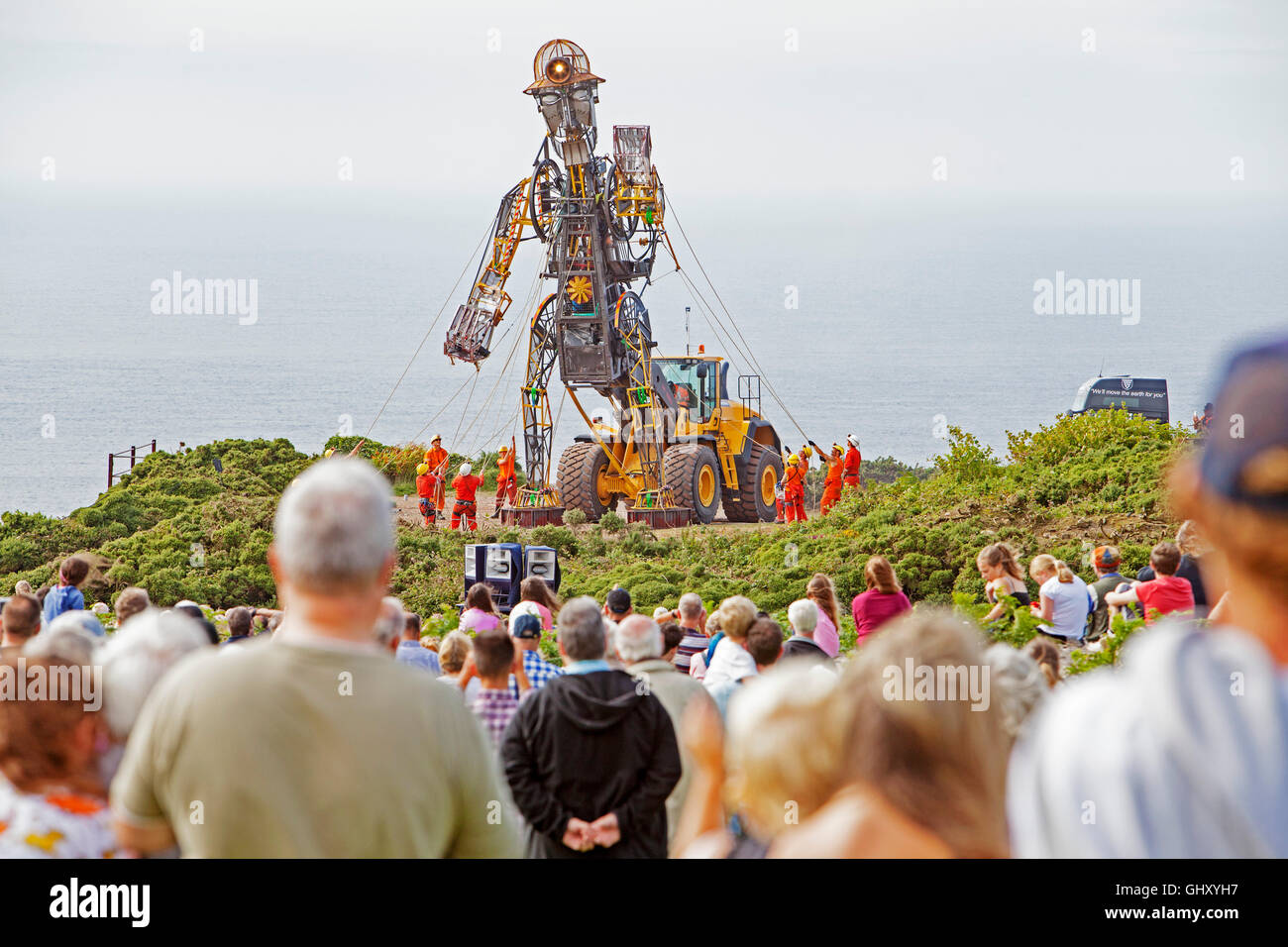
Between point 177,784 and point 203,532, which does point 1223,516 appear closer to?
point 177,784

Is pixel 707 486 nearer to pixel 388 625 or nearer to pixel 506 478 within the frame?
pixel 506 478

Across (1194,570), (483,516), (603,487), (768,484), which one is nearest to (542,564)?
(1194,570)

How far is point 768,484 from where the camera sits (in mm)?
24469

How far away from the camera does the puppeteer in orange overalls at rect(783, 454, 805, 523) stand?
22828mm

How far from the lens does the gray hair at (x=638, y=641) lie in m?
5.38

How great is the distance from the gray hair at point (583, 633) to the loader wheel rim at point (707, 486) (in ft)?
58.5

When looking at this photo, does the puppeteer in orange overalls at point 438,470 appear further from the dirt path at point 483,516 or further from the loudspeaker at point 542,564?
the loudspeaker at point 542,564

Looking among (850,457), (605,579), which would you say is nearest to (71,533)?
(605,579)

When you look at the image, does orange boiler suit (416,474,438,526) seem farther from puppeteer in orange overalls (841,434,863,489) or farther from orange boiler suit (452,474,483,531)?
puppeteer in orange overalls (841,434,863,489)

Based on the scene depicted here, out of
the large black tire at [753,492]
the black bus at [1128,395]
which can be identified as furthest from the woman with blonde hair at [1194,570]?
the black bus at [1128,395]

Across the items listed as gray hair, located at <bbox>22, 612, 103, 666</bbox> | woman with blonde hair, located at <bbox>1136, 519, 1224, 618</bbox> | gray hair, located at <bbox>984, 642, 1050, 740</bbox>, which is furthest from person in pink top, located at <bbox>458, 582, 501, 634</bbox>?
gray hair, located at <bbox>22, 612, 103, 666</bbox>

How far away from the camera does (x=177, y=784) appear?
9.33ft

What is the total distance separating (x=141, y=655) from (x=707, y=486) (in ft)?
64.5
